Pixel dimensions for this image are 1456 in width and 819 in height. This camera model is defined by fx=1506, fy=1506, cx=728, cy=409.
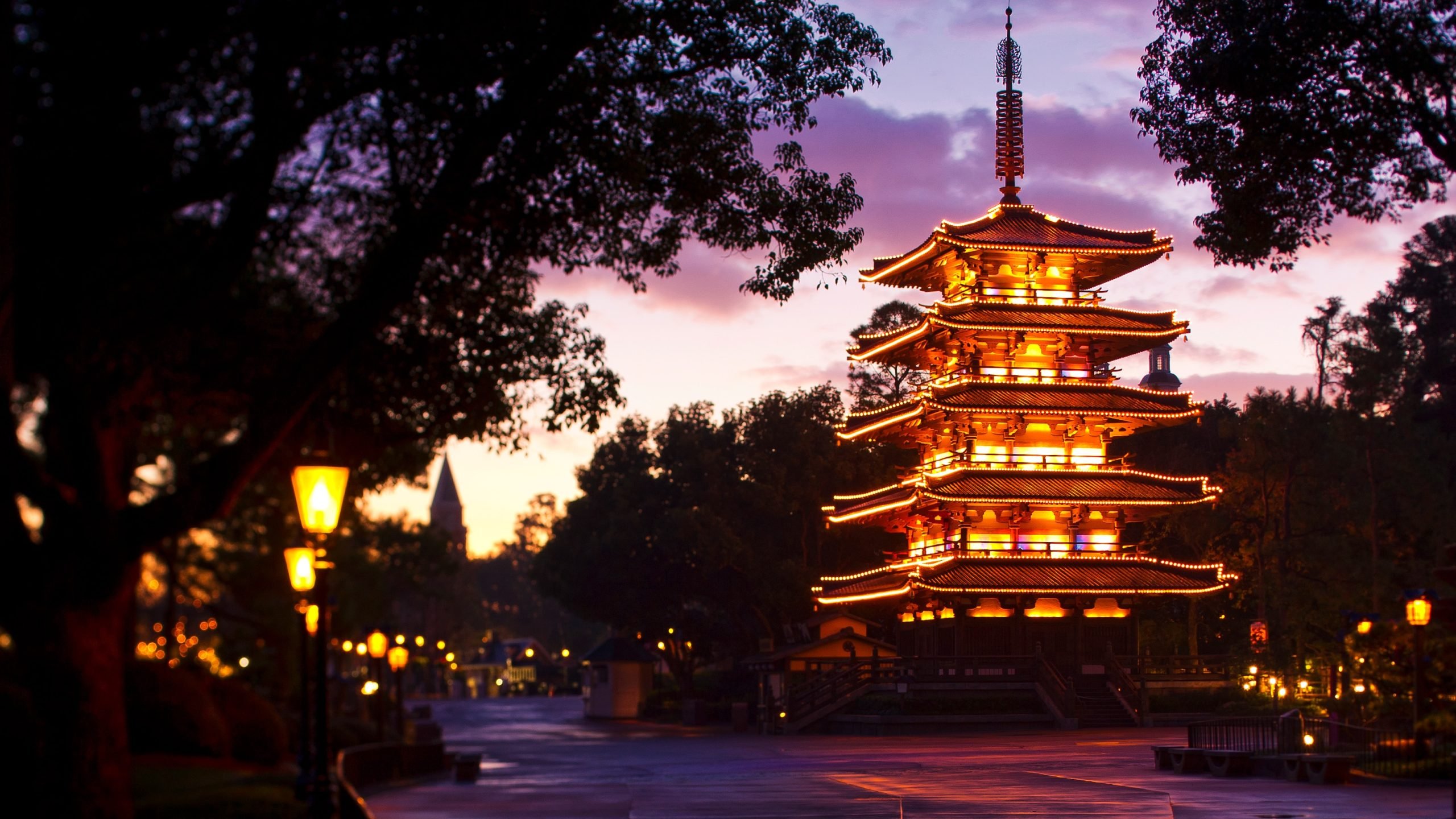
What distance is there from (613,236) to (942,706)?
36.2 m

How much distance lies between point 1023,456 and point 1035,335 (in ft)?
14.3

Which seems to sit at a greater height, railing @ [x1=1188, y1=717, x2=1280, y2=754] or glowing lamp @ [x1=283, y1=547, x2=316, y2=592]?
glowing lamp @ [x1=283, y1=547, x2=316, y2=592]

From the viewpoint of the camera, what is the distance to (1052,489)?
52.2m

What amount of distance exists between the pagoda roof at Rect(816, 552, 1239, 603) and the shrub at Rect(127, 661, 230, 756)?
3114cm

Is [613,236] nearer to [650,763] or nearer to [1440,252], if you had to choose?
[650,763]

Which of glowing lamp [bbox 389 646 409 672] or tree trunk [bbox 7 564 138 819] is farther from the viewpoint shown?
glowing lamp [bbox 389 646 409 672]

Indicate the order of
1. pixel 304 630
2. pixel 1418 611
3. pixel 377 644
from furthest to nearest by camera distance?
pixel 377 644 → pixel 1418 611 → pixel 304 630

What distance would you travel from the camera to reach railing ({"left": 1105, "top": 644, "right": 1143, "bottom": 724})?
48375 millimetres

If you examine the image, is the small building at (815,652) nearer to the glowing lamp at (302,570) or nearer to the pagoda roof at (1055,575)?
the pagoda roof at (1055,575)

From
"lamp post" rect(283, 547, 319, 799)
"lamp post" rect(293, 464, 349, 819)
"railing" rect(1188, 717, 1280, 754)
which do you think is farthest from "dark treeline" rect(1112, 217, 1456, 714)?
"lamp post" rect(293, 464, 349, 819)

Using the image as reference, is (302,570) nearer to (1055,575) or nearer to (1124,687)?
(1124,687)

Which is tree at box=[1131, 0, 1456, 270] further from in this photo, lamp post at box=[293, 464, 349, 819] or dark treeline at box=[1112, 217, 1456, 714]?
dark treeline at box=[1112, 217, 1456, 714]

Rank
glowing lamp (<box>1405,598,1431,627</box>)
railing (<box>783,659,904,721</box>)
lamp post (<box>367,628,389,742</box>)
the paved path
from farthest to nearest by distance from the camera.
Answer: railing (<box>783,659,904,721</box>) < lamp post (<box>367,628,389,742</box>) < glowing lamp (<box>1405,598,1431,627</box>) < the paved path

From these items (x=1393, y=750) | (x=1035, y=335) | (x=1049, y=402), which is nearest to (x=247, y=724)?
(x=1393, y=750)
